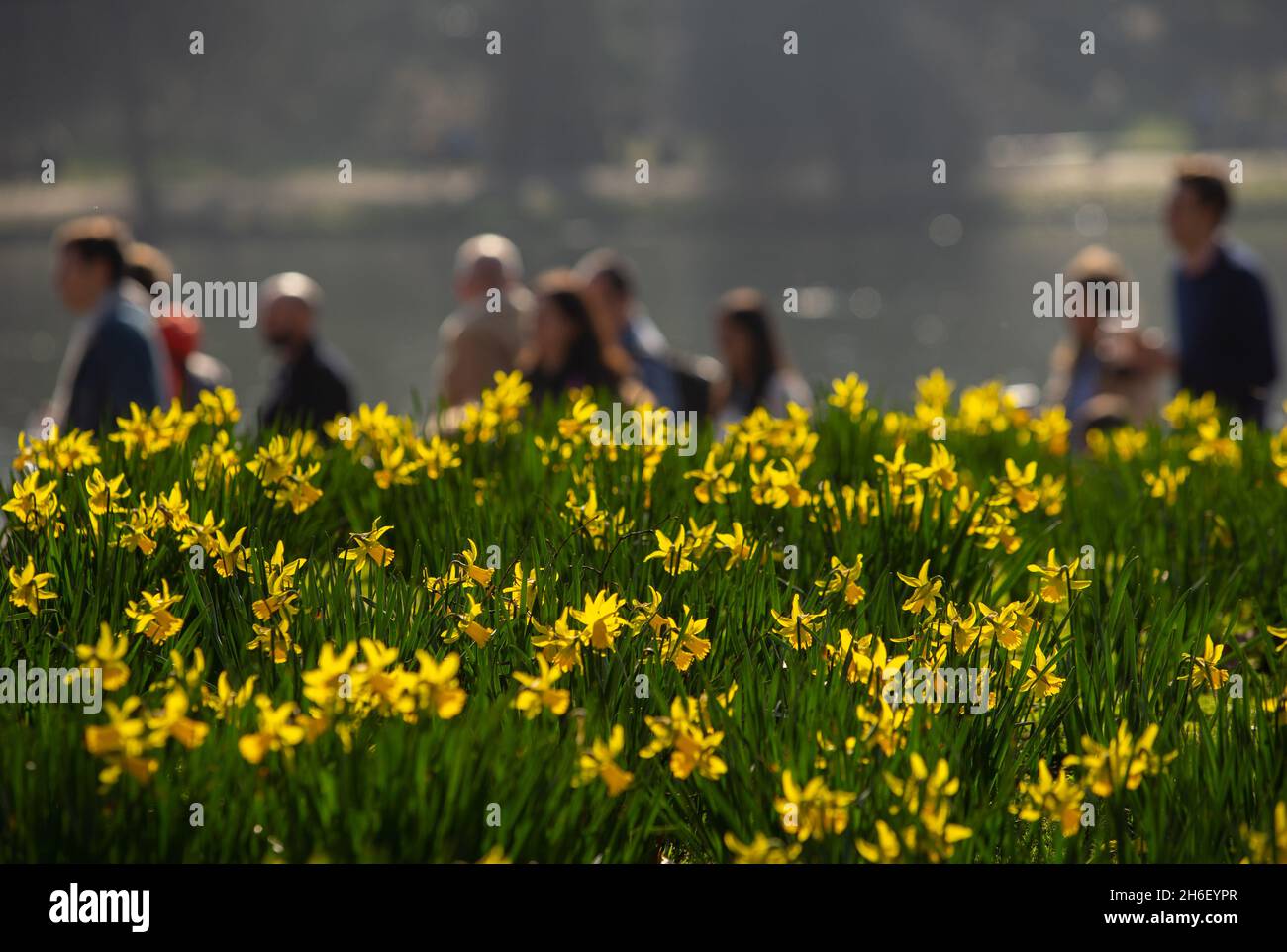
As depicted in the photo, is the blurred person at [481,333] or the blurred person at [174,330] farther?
the blurred person at [481,333]

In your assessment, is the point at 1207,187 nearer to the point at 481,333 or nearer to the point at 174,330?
the point at 481,333

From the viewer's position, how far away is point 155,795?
9.39ft

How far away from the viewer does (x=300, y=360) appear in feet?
28.7

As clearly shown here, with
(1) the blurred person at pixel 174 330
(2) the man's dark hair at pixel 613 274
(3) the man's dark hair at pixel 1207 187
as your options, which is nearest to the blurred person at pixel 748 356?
(2) the man's dark hair at pixel 613 274

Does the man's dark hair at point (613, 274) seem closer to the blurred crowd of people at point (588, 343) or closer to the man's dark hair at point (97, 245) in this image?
the blurred crowd of people at point (588, 343)

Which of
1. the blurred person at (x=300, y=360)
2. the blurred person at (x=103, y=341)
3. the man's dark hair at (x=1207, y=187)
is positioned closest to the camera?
the blurred person at (x=103, y=341)

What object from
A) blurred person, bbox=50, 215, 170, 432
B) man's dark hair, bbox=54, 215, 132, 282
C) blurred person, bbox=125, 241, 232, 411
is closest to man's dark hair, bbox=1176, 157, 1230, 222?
blurred person, bbox=50, 215, 170, 432

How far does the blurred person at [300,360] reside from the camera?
8.62 m

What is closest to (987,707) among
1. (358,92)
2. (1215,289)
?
(1215,289)

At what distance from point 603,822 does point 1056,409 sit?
13.8 ft

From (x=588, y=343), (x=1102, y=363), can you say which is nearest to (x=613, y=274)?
(x=588, y=343)

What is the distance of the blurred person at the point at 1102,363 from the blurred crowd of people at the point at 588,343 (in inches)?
0.4
